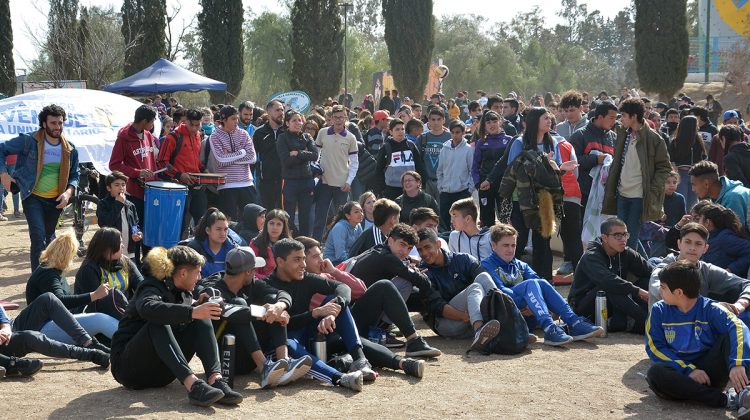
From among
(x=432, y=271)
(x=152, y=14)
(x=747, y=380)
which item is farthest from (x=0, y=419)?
(x=152, y=14)

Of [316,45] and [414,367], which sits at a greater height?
[316,45]

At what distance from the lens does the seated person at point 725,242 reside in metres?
8.24

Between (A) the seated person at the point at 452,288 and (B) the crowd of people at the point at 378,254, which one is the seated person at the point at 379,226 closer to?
(B) the crowd of people at the point at 378,254

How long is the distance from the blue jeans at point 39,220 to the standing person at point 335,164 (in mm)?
3804

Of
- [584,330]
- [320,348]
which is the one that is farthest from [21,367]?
[584,330]

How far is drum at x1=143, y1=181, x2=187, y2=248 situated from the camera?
11047mm

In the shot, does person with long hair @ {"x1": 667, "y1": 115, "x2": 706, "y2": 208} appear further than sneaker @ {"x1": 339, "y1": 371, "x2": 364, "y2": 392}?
Yes

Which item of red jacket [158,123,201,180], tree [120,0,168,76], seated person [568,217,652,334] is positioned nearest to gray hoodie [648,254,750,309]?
seated person [568,217,652,334]

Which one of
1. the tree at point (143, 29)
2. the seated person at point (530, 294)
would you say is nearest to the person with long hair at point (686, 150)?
the seated person at point (530, 294)

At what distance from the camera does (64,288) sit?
313 inches

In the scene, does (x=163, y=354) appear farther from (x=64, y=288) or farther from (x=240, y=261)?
(x=64, y=288)

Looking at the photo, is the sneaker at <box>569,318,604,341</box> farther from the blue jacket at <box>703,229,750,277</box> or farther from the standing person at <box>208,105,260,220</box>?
the standing person at <box>208,105,260,220</box>

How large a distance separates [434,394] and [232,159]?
5.87 meters

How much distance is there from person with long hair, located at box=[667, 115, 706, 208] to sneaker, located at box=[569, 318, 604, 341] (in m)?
5.66
